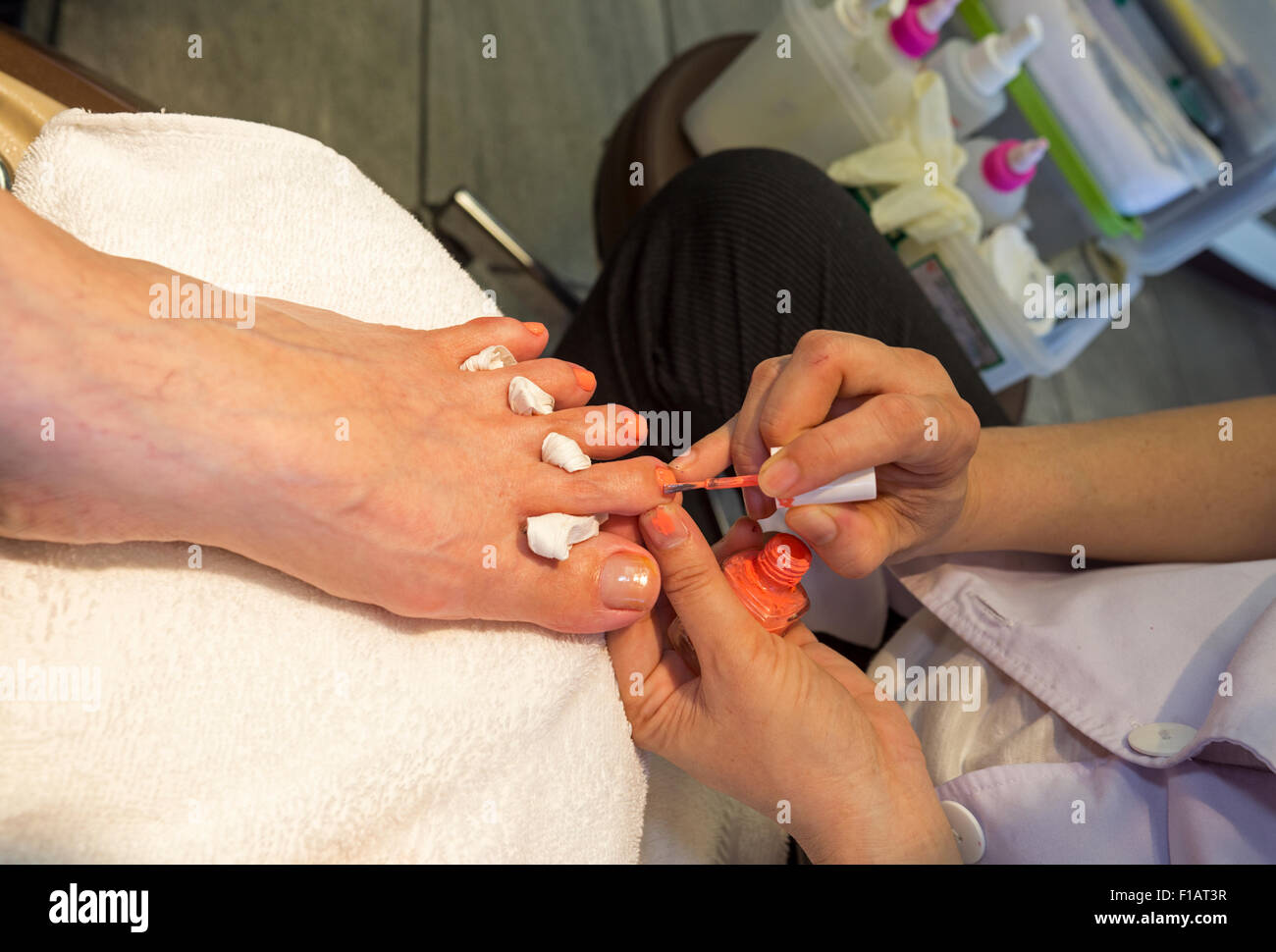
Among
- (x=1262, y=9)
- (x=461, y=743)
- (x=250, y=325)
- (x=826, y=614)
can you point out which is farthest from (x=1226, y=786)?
(x=1262, y=9)

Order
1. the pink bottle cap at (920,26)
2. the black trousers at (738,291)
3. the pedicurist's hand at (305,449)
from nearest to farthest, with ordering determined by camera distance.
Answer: the pedicurist's hand at (305,449)
the black trousers at (738,291)
the pink bottle cap at (920,26)

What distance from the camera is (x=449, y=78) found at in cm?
148

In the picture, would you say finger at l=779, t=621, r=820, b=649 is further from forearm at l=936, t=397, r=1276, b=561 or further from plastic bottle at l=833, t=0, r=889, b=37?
plastic bottle at l=833, t=0, r=889, b=37

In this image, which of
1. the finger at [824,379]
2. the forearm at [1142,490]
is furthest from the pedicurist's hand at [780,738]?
the forearm at [1142,490]

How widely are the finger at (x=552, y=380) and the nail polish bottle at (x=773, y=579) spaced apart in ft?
0.66

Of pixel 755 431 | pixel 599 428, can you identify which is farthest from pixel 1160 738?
pixel 599 428

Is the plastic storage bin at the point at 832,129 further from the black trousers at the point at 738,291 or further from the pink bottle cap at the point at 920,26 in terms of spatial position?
the black trousers at the point at 738,291

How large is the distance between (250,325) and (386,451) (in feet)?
0.41

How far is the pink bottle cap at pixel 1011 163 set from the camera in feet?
3.64

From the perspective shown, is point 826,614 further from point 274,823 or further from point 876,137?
point 876,137

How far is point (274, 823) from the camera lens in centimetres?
50

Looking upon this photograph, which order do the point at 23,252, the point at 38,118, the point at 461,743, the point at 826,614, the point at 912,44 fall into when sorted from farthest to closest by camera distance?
the point at 912,44
the point at 826,614
the point at 38,118
the point at 461,743
the point at 23,252

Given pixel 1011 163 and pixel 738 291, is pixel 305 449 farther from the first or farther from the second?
pixel 1011 163

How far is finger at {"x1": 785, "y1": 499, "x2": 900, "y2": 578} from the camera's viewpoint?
0.61 m
